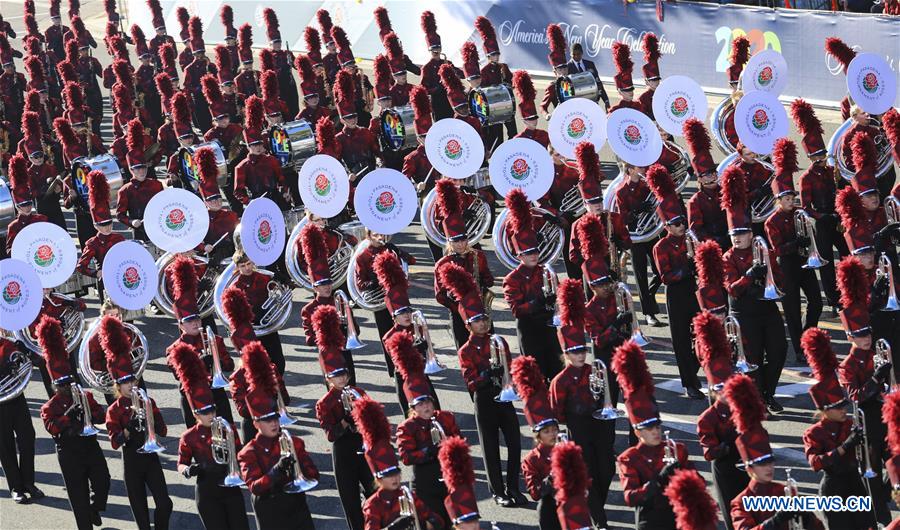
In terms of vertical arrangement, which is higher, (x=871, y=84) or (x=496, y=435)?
(x=871, y=84)

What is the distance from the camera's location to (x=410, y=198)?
14305mm

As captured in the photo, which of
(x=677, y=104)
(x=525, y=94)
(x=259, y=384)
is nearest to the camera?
(x=259, y=384)

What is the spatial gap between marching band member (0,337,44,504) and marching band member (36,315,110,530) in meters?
0.81

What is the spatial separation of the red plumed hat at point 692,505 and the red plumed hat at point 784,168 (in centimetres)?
566

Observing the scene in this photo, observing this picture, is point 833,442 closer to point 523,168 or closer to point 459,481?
point 459,481

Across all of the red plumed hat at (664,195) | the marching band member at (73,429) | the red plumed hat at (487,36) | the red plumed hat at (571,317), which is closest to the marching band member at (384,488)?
the red plumed hat at (571,317)

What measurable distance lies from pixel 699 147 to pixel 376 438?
6.12 m

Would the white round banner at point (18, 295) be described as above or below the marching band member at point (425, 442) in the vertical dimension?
above

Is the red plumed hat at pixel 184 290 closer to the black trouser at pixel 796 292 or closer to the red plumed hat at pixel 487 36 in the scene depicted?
the black trouser at pixel 796 292

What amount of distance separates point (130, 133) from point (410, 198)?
4941 millimetres

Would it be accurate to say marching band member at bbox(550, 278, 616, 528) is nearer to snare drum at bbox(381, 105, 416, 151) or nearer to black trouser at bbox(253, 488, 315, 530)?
black trouser at bbox(253, 488, 315, 530)

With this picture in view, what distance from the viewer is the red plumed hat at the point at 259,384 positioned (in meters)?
10.9

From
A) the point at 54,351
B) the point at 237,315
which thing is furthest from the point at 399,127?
the point at 54,351

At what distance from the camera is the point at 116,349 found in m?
11.9
